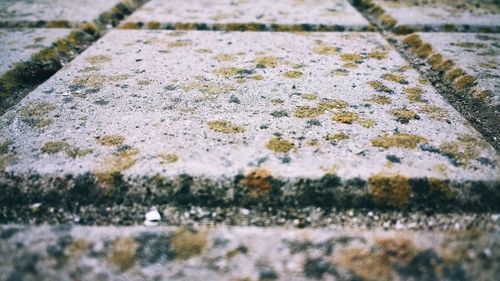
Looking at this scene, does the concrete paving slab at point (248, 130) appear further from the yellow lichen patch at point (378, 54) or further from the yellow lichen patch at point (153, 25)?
the yellow lichen patch at point (153, 25)

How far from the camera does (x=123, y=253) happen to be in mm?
820

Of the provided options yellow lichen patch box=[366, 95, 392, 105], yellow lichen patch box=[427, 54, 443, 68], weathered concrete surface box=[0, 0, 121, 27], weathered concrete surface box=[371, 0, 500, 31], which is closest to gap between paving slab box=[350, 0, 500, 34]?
weathered concrete surface box=[371, 0, 500, 31]

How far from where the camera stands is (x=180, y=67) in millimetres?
1600

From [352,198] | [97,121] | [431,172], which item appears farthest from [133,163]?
[431,172]

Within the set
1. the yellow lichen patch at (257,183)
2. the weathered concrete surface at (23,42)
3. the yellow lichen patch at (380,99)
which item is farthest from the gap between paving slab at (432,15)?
the weathered concrete surface at (23,42)

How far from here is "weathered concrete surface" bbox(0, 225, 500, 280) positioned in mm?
779

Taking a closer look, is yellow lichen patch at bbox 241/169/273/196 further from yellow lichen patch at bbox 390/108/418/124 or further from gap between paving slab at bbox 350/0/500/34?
gap between paving slab at bbox 350/0/500/34

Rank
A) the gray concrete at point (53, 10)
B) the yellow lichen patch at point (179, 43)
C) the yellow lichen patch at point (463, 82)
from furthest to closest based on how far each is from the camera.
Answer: the gray concrete at point (53, 10) < the yellow lichen patch at point (179, 43) < the yellow lichen patch at point (463, 82)

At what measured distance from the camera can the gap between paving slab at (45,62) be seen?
1.47 metres

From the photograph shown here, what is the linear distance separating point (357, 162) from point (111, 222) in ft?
2.19

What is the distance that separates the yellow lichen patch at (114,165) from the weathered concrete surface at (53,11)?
1367 millimetres

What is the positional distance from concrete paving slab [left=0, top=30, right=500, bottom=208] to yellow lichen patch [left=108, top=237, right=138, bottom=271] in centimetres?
15

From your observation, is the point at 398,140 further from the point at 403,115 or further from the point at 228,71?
the point at 228,71

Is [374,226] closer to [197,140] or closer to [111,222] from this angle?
[197,140]
